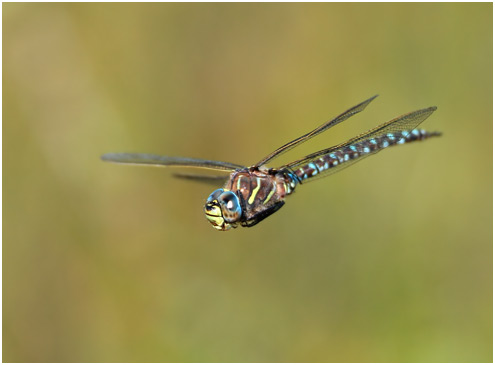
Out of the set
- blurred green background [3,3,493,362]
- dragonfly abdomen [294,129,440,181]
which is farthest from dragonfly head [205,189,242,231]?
blurred green background [3,3,493,362]

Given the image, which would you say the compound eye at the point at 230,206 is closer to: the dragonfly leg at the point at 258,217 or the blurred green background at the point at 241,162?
the dragonfly leg at the point at 258,217

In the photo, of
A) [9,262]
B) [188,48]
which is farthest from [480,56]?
[9,262]

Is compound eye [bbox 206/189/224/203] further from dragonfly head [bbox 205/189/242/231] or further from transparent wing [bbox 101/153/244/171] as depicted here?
transparent wing [bbox 101/153/244/171]

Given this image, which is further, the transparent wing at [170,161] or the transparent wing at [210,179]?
the transparent wing at [210,179]

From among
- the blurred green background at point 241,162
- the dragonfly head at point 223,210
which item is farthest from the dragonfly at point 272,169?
the blurred green background at point 241,162

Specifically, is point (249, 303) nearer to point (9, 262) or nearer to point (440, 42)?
point (9, 262)

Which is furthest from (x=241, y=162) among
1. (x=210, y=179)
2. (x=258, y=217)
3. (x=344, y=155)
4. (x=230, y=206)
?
(x=230, y=206)
